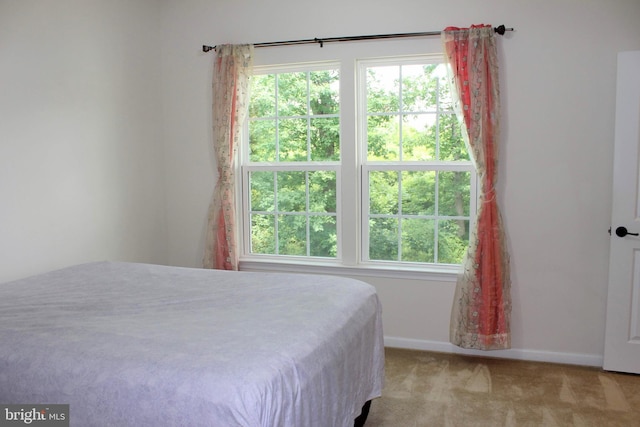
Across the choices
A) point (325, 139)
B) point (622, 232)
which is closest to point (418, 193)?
point (325, 139)

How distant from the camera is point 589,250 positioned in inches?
144

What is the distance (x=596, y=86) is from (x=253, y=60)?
2396 mm

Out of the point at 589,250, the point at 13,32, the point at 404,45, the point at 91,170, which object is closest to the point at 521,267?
the point at 589,250

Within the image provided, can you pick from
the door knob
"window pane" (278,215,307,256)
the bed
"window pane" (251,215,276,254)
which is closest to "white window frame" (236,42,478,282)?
"window pane" (278,215,307,256)

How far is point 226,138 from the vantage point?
4332mm

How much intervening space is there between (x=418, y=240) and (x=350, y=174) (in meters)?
0.70

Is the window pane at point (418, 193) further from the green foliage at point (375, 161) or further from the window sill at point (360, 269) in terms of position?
the window sill at point (360, 269)

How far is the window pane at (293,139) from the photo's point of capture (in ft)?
14.2

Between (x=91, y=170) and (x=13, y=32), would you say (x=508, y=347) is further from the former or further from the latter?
(x=13, y=32)

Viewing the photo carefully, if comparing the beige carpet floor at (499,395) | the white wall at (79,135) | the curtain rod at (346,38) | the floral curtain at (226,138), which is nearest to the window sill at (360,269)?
the floral curtain at (226,138)

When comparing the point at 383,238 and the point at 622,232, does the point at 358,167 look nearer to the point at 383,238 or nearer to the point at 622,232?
the point at 383,238

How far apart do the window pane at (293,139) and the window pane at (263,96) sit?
0.51 ft

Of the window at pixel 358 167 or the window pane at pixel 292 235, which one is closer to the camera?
the window at pixel 358 167

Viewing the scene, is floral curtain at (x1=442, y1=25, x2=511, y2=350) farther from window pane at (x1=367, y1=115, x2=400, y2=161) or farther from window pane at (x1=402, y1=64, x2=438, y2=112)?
window pane at (x1=367, y1=115, x2=400, y2=161)
